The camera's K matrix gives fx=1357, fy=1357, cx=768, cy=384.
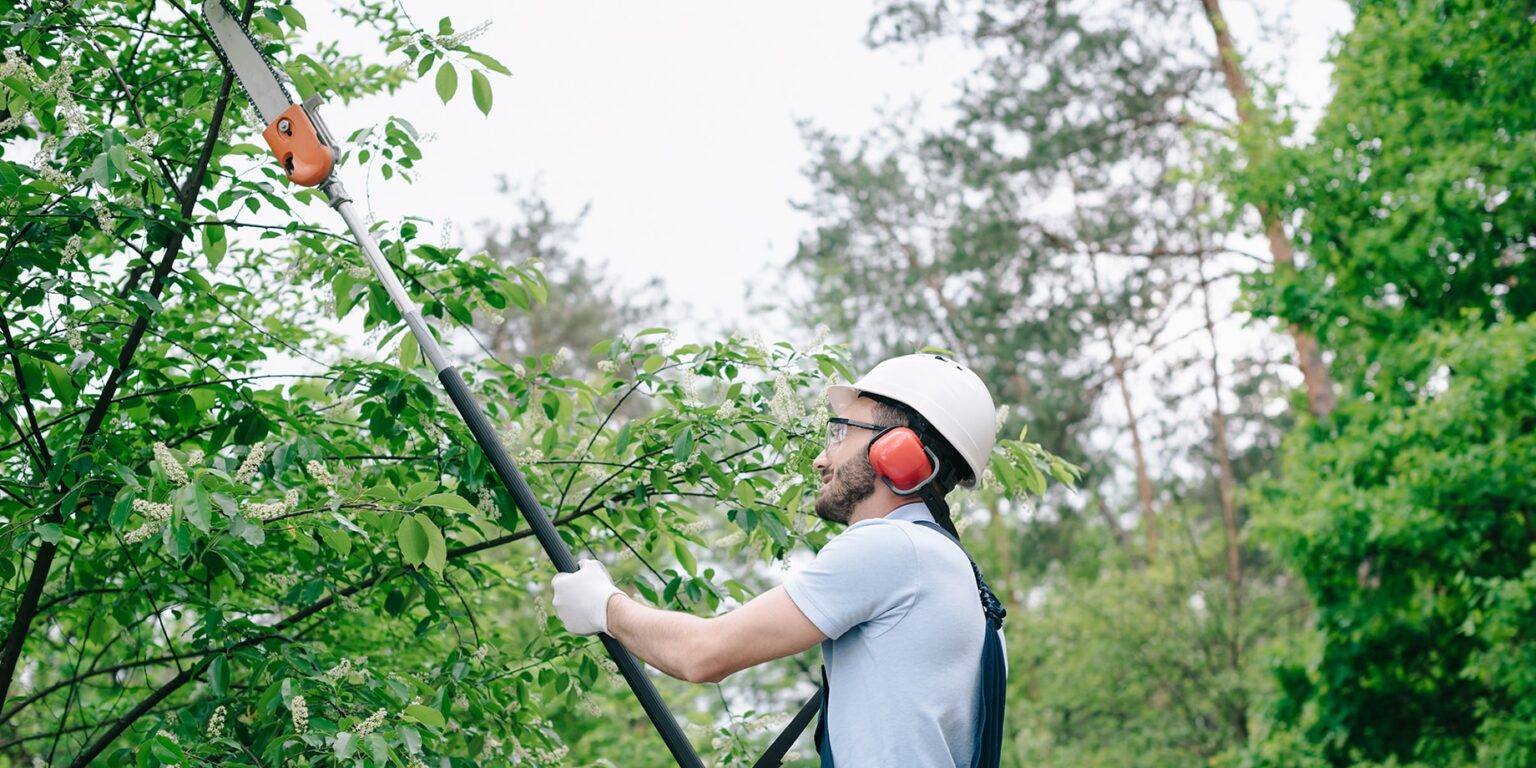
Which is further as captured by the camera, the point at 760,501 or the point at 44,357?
the point at 760,501

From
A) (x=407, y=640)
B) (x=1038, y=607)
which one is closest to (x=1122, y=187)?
(x=1038, y=607)

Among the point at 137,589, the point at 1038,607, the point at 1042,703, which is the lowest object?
the point at 137,589

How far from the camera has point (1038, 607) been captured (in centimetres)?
2623

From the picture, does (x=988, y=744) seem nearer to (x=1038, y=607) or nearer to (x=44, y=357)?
(x=44, y=357)

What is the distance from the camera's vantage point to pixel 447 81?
3.64m

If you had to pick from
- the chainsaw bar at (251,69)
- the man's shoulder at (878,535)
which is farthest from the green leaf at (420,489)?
the chainsaw bar at (251,69)

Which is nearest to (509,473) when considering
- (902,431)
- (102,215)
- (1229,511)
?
(902,431)

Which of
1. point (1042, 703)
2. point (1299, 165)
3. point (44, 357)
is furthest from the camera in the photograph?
point (1042, 703)

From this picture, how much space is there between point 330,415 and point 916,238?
2076 cm

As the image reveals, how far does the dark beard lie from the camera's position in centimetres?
302

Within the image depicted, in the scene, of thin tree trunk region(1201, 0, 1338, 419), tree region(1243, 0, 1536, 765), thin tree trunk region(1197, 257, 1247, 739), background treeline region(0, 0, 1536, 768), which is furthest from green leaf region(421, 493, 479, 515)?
thin tree trunk region(1197, 257, 1247, 739)

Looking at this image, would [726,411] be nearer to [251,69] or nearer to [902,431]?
[902,431]

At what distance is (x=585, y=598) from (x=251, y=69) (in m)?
1.75

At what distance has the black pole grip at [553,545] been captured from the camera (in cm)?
306
